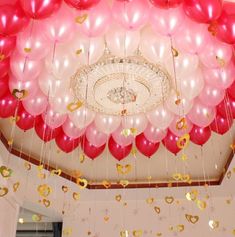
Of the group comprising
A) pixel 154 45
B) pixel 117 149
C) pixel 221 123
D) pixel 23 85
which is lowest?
pixel 117 149

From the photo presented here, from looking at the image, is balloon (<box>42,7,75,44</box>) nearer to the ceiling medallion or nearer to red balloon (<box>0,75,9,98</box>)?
the ceiling medallion

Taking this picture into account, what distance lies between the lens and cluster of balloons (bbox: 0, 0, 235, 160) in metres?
1.78

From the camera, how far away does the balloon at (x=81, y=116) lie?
2436mm

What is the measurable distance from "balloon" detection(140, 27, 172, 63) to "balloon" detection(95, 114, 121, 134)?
657mm

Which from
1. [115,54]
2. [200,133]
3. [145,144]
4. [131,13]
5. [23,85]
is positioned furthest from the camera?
[145,144]

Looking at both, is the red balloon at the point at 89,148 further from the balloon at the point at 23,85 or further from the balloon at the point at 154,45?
the balloon at the point at 154,45

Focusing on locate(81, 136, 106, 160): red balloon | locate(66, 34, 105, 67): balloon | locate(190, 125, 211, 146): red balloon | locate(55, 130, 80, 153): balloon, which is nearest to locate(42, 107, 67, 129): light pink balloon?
locate(55, 130, 80, 153): balloon

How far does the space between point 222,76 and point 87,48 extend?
866mm

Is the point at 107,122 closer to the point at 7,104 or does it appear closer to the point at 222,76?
the point at 7,104

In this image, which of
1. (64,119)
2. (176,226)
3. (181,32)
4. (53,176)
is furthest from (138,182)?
(181,32)

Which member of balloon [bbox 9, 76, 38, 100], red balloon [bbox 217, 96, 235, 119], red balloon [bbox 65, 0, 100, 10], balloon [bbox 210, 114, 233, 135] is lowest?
balloon [bbox 210, 114, 233, 135]

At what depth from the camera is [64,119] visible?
2510mm

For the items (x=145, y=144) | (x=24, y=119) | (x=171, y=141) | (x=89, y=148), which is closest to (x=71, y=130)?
(x=89, y=148)

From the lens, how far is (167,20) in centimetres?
181
